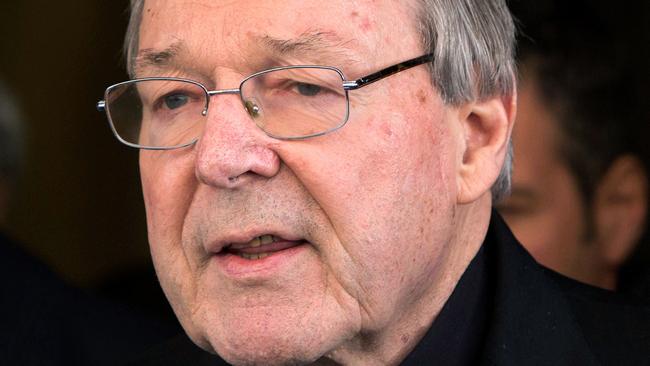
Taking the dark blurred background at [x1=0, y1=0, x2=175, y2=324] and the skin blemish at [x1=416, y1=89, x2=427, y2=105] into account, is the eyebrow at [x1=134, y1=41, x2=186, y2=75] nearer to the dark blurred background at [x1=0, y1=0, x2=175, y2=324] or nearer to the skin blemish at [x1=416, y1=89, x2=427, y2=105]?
the skin blemish at [x1=416, y1=89, x2=427, y2=105]

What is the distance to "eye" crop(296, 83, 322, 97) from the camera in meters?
2.51

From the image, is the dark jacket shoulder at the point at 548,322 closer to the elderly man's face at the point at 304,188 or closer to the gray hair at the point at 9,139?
the elderly man's face at the point at 304,188

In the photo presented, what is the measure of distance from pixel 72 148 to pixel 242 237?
4.52 meters

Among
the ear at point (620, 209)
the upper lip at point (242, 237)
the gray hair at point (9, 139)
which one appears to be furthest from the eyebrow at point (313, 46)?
the gray hair at point (9, 139)

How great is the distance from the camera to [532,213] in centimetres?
405

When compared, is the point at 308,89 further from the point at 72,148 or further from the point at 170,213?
the point at 72,148

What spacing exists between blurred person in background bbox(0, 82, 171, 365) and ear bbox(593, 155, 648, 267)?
155 centimetres

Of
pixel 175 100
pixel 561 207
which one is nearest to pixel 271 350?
pixel 175 100

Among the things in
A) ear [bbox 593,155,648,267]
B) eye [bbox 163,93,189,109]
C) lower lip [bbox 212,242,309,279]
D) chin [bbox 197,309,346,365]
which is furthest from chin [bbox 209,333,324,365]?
ear [bbox 593,155,648,267]

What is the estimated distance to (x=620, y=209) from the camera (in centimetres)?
425

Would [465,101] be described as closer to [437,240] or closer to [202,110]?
[437,240]

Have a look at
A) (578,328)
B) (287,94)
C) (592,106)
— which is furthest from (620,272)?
(287,94)

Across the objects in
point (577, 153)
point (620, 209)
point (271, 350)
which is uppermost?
point (271, 350)

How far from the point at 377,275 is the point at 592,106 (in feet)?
6.41
